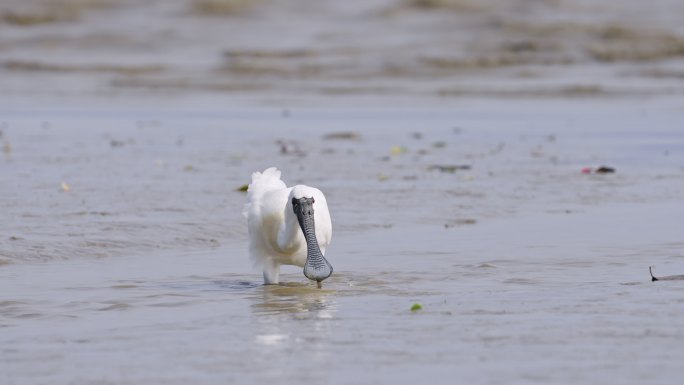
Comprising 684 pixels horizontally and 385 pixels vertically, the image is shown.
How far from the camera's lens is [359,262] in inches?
336

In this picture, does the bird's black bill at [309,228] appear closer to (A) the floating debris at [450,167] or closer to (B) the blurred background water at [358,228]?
(B) the blurred background water at [358,228]

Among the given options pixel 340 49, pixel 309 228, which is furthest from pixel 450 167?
pixel 340 49

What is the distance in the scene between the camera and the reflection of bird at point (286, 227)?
768 cm

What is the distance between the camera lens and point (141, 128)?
18.1 meters

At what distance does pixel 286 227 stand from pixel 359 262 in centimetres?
79

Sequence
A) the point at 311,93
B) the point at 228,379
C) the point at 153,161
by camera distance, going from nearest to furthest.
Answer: the point at 228,379 < the point at 153,161 < the point at 311,93

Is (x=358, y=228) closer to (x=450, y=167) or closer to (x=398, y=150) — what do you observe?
(x=450, y=167)

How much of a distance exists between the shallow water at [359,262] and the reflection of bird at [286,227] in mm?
184

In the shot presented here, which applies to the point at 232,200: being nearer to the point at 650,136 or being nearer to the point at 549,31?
the point at 650,136

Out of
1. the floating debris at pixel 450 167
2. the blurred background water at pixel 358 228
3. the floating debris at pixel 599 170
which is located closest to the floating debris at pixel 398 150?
the blurred background water at pixel 358 228

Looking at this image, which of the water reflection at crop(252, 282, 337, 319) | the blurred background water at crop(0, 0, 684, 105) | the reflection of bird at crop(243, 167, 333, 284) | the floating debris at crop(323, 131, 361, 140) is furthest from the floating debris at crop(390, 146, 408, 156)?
the blurred background water at crop(0, 0, 684, 105)

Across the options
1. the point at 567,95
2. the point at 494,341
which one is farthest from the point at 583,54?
the point at 494,341

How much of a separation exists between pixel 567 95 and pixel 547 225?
1383 cm

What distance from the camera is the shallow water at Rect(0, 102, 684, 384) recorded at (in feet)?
17.9
